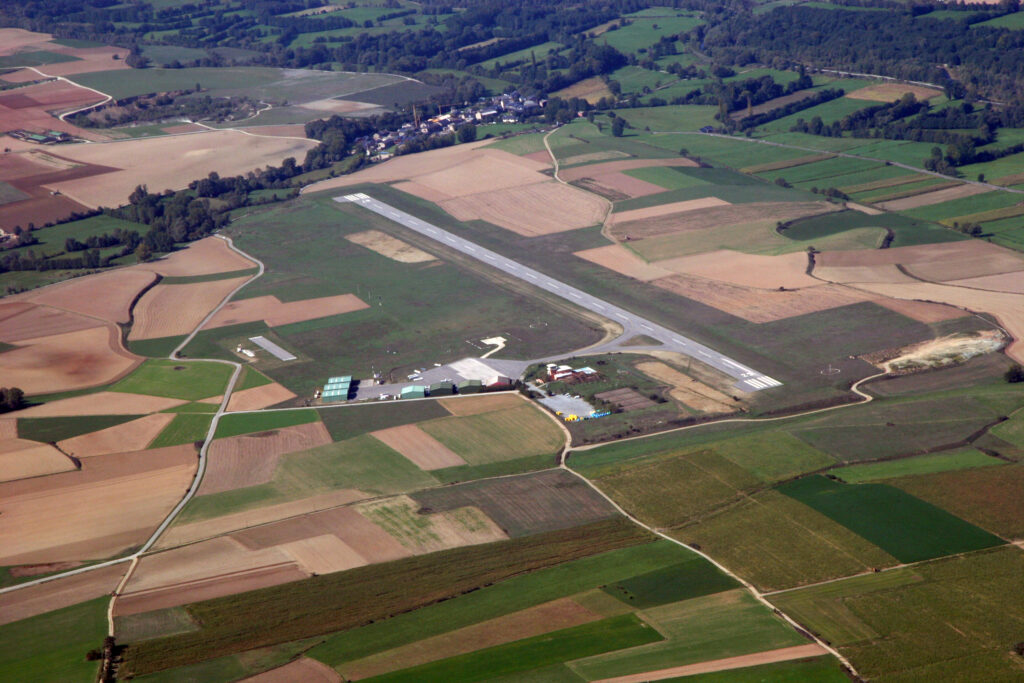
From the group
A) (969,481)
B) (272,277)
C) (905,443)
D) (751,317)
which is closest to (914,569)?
(969,481)

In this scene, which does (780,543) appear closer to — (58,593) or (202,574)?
(202,574)

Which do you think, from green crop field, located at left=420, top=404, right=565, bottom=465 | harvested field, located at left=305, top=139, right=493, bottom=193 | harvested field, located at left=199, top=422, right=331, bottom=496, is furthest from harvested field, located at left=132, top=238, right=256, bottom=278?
green crop field, located at left=420, top=404, right=565, bottom=465

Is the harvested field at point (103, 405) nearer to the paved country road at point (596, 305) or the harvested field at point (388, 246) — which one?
the paved country road at point (596, 305)

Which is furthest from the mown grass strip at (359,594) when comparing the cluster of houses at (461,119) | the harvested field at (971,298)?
the cluster of houses at (461,119)

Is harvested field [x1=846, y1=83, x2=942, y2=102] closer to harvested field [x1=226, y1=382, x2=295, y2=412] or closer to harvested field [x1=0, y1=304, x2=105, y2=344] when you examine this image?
harvested field [x1=226, y1=382, x2=295, y2=412]

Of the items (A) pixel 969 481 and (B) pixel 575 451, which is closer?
(A) pixel 969 481

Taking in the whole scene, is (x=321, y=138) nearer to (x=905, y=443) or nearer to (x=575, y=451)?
(x=575, y=451)
